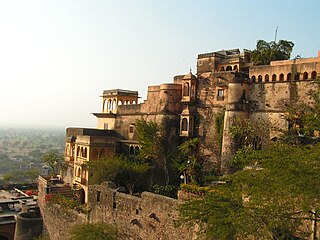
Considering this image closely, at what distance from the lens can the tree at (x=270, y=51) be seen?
2608 cm

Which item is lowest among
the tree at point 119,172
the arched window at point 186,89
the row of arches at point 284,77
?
the tree at point 119,172

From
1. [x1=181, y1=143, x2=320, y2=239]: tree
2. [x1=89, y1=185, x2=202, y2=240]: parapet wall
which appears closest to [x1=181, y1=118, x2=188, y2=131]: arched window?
[x1=89, y1=185, x2=202, y2=240]: parapet wall

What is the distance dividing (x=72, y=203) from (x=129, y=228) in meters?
6.74

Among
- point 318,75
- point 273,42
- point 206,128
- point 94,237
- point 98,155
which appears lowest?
point 94,237

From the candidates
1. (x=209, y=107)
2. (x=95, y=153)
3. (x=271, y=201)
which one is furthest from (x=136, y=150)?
(x=271, y=201)

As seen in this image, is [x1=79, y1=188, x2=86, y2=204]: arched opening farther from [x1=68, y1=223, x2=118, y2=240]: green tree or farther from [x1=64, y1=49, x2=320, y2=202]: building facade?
[x1=68, y1=223, x2=118, y2=240]: green tree

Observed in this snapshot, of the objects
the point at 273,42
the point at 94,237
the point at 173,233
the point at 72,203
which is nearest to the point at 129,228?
the point at 94,237

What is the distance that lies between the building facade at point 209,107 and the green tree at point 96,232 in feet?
29.5

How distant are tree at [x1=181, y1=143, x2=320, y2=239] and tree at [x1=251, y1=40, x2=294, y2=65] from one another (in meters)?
15.5

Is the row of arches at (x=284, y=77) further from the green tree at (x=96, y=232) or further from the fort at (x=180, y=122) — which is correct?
the green tree at (x=96, y=232)

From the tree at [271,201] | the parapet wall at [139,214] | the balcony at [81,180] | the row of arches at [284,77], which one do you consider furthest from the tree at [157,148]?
the tree at [271,201]

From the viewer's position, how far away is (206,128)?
26.4 metres

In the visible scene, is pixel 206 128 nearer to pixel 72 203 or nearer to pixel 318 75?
pixel 318 75

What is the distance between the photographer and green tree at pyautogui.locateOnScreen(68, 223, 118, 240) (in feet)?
53.8
